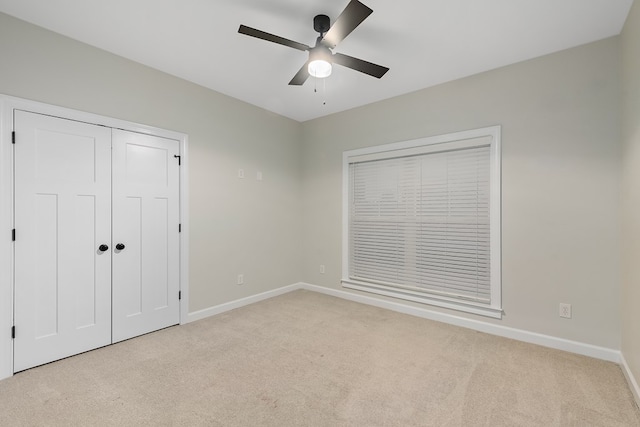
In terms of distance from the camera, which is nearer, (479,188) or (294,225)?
(479,188)

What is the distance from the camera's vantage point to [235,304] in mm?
3727

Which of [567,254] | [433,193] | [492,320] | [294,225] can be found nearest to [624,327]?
[567,254]

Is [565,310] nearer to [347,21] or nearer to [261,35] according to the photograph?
[347,21]

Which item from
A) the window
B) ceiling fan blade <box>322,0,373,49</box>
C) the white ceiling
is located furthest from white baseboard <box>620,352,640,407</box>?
ceiling fan blade <box>322,0,373,49</box>

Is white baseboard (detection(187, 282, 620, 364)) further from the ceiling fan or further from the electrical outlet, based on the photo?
the ceiling fan

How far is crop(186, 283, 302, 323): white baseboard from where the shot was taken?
3.34 meters

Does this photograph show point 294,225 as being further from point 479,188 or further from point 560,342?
point 560,342

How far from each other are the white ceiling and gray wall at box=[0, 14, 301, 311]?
18 cm

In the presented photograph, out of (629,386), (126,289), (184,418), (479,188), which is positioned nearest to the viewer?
(184,418)

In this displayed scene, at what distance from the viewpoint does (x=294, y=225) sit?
15.1 feet

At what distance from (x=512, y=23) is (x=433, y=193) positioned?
168 cm

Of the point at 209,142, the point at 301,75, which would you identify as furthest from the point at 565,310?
the point at 209,142

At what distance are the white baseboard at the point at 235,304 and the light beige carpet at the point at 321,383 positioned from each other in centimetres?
34

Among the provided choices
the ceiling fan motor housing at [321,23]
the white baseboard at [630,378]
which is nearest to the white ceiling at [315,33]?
the ceiling fan motor housing at [321,23]
